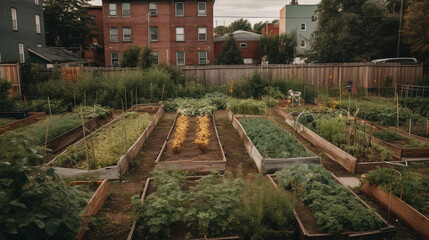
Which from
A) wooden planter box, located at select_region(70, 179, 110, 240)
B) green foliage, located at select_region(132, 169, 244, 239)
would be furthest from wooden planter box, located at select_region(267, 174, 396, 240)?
wooden planter box, located at select_region(70, 179, 110, 240)

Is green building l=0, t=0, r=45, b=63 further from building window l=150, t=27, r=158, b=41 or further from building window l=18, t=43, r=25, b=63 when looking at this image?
building window l=150, t=27, r=158, b=41

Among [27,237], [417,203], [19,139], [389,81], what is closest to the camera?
[27,237]

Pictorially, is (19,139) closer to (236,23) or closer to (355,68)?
(355,68)

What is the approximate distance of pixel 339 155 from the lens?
6934 mm

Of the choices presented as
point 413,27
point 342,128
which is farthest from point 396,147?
point 413,27

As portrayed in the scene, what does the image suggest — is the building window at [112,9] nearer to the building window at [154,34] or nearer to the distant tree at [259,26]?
the building window at [154,34]

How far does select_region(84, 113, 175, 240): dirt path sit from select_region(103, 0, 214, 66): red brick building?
79.2 feet

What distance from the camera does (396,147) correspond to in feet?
23.1

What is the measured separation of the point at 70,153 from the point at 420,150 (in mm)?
8029

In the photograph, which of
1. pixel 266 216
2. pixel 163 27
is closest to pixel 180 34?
pixel 163 27

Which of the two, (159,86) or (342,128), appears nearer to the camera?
(342,128)

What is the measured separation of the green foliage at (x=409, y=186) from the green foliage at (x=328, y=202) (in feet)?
2.32

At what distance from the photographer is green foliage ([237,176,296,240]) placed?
386 centimetres

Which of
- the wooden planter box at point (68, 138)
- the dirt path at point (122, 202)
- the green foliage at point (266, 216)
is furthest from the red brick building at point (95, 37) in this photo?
the green foliage at point (266, 216)
